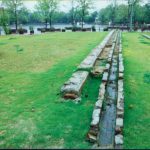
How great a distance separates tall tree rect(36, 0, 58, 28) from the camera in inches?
2534

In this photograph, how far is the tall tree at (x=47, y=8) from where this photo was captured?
64.4 m

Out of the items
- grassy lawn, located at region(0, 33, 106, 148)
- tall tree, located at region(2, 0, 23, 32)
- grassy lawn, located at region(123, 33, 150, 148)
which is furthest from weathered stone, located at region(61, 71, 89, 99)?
tall tree, located at region(2, 0, 23, 32)

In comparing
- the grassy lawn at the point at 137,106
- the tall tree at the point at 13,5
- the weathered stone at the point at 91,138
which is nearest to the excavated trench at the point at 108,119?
the weathered stone at the point at 91,138

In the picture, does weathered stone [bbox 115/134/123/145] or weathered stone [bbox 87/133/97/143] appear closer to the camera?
weathered stone [bbox 115/134/123/145]

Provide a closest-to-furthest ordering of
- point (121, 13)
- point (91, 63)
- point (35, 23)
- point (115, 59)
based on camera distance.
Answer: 1. point (91, 63)
2. point (115, 59)
3. point (121, 13)
4. point (35, 23)

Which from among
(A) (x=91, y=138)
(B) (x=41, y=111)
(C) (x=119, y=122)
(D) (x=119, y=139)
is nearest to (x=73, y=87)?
(B) (x=41, y=111)

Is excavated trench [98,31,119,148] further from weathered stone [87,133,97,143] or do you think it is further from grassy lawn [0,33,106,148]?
grassy lawn [0,33,106,148]

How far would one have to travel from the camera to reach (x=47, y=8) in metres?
64.9

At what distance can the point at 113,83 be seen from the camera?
10.5m

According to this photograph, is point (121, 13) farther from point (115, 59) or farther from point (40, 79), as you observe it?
point (40, 79)

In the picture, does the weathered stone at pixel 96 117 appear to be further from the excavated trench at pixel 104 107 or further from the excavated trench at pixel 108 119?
the excavated trench at pixel 108 119

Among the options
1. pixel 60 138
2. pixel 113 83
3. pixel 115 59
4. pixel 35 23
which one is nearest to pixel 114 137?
pixel 60 138

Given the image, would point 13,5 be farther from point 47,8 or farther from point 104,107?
point 104,107

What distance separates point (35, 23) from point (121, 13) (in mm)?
68953
